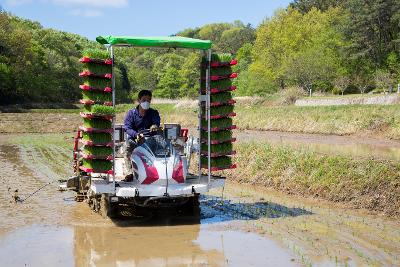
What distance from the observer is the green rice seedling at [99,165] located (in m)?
10.2

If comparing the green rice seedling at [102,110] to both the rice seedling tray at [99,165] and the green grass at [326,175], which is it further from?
the green grass at [326,175]

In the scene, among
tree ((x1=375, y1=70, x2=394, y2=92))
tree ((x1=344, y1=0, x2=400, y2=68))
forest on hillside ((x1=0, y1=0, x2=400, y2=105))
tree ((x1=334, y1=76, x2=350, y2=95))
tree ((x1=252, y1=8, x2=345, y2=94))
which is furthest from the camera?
tree ((x1=344, y1=0, x2=400, y2=68))

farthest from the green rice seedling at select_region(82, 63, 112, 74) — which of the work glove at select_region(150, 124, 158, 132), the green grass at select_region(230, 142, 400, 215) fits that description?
the green grass at select_region(230, 142, 400, 215)

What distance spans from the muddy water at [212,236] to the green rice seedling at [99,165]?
112 cm

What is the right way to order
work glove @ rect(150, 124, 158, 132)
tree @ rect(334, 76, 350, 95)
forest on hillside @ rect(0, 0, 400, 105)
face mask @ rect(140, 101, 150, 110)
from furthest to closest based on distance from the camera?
forest on hillside @ rect(0, 0, 400, 105)
tree @ rect(334, 76, 350, 95)
face mask @ rect(140, 101, 150, 110)
work glove @ rect(150, 124, 158, 132)

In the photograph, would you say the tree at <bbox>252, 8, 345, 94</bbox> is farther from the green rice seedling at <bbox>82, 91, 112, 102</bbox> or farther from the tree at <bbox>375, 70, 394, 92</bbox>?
the green rice seedling at <bbox>82, 91, 112, 102</bbox>

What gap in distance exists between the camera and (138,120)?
11.3m

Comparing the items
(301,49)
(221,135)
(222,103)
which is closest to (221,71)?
(222,103)

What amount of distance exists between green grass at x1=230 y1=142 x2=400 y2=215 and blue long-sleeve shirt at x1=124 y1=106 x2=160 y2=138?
3.99 meters

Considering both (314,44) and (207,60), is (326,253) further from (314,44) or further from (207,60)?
(314,44)

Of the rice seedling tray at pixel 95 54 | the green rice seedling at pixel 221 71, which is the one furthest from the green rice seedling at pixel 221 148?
the rice seedling tray at pixel 95 54

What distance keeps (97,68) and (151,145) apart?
1.77 meters

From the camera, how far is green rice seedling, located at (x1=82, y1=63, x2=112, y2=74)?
999 cm

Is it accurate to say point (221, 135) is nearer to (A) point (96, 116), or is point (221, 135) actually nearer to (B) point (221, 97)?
(B) point (221, 97)
